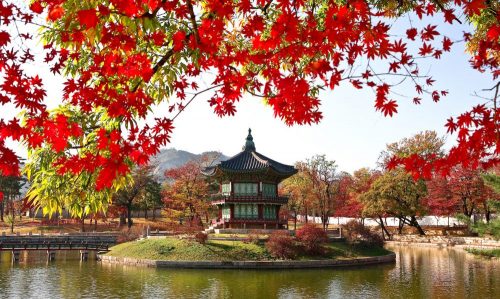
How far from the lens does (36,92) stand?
196 inches

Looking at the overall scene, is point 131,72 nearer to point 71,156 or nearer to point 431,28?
point 71,156

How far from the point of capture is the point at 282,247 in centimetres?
3077

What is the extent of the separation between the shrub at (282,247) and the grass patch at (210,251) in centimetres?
41

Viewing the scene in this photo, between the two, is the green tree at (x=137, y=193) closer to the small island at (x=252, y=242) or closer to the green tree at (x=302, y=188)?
the green tree at (x=302, y=188)

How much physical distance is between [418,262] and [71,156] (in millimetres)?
31790

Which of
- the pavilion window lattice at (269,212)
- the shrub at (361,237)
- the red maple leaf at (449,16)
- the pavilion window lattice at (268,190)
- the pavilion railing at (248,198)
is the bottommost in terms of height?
the shrub at (361,237)

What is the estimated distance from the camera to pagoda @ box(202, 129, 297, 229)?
40656mm

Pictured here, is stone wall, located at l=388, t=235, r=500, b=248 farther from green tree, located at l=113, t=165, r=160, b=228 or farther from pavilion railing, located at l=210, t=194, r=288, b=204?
green tree, located at l=113, t=165, r=160, b=228

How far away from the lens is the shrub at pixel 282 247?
30453 millimetres

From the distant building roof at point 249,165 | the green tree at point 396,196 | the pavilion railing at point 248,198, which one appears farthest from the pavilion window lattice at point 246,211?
the green tree at point 396,196

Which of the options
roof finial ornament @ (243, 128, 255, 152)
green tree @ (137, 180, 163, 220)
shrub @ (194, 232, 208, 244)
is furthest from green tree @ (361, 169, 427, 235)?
green tree @ (137, 180, 163, 220)

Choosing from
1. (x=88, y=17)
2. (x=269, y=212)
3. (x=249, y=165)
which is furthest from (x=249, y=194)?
(x=88, y=17)

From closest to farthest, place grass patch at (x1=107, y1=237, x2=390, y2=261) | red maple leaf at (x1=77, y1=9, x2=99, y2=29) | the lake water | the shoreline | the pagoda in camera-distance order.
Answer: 1. red maple leaf at (x1=77, y1=9, x2=99, y2=29)
2. the lake water
3. the shoreline
4. grass patch at (x1=107, y1=237, x2=390, y2=261)
5. the pagoda

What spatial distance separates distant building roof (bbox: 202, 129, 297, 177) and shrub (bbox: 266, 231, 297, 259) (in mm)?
10062
